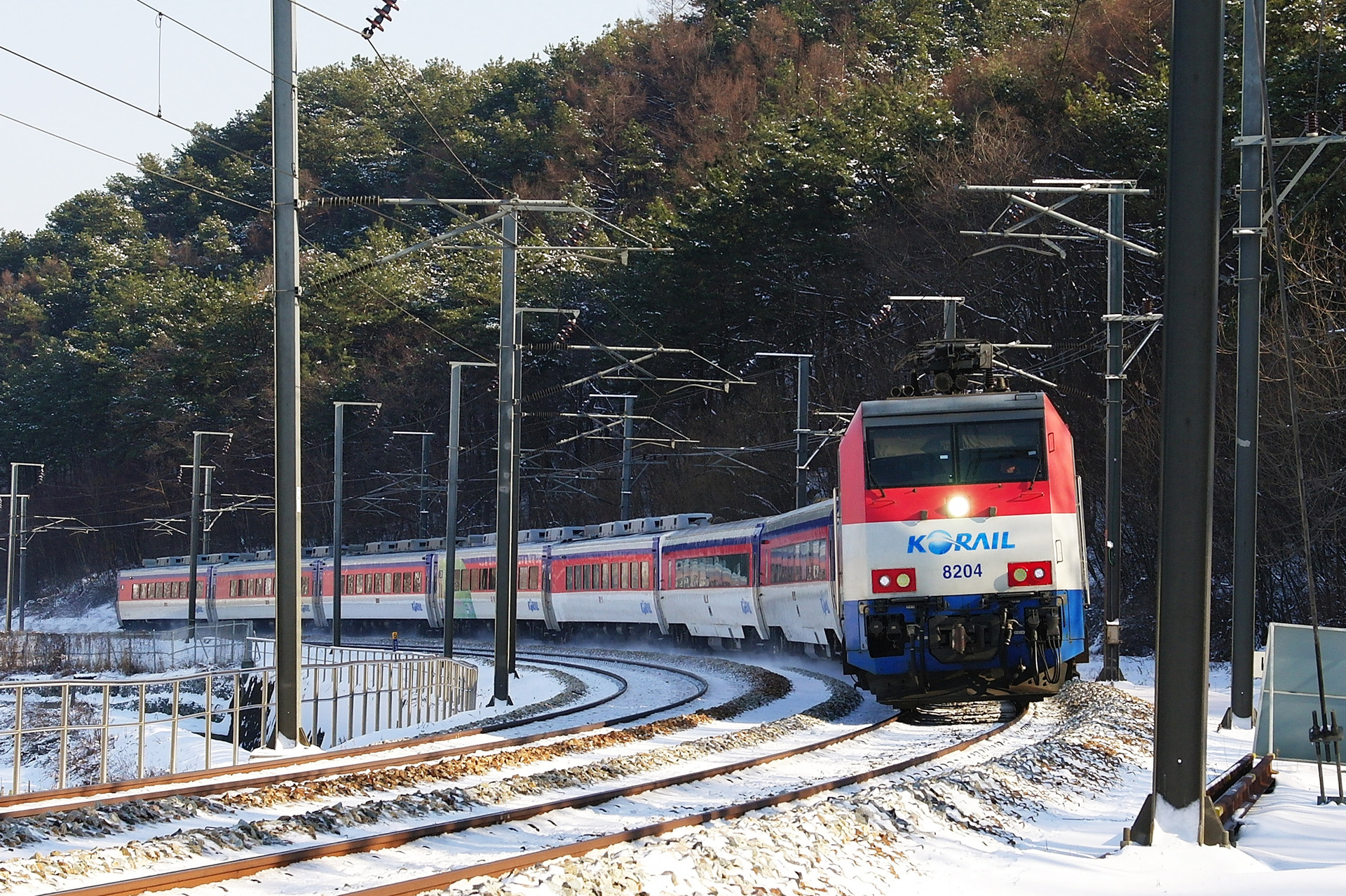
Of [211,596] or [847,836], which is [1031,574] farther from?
[211,596]

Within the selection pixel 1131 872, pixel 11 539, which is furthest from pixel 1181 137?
pixel 11 539

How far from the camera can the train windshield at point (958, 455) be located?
16.0m

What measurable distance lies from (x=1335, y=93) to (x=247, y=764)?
25353 millimetres

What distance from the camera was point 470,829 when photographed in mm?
10641

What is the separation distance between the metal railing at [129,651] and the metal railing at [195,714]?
0.69m

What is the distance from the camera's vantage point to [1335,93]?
30.7 metres

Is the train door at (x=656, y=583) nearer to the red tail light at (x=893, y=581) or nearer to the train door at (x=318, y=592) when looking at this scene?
the red tail light at (x=893, y=581)

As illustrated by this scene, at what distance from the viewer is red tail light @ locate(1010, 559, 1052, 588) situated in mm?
15867

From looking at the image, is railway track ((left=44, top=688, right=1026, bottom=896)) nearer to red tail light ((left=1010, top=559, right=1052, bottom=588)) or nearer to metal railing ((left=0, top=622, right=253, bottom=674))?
red tail light ((left=1010, top=559, right=1052, bottom=588))

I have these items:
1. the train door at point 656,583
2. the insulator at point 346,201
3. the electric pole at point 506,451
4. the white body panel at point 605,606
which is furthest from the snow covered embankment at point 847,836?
the white body panel at point 605,606

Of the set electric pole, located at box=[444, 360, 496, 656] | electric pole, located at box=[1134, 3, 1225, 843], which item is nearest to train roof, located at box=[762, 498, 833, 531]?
electric pole, located at box=[444, 360, 496, 656]

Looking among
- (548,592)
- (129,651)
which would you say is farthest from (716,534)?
(129,651)

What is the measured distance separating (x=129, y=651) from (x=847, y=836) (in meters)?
35.3

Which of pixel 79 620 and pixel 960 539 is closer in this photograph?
pixel 960 539
